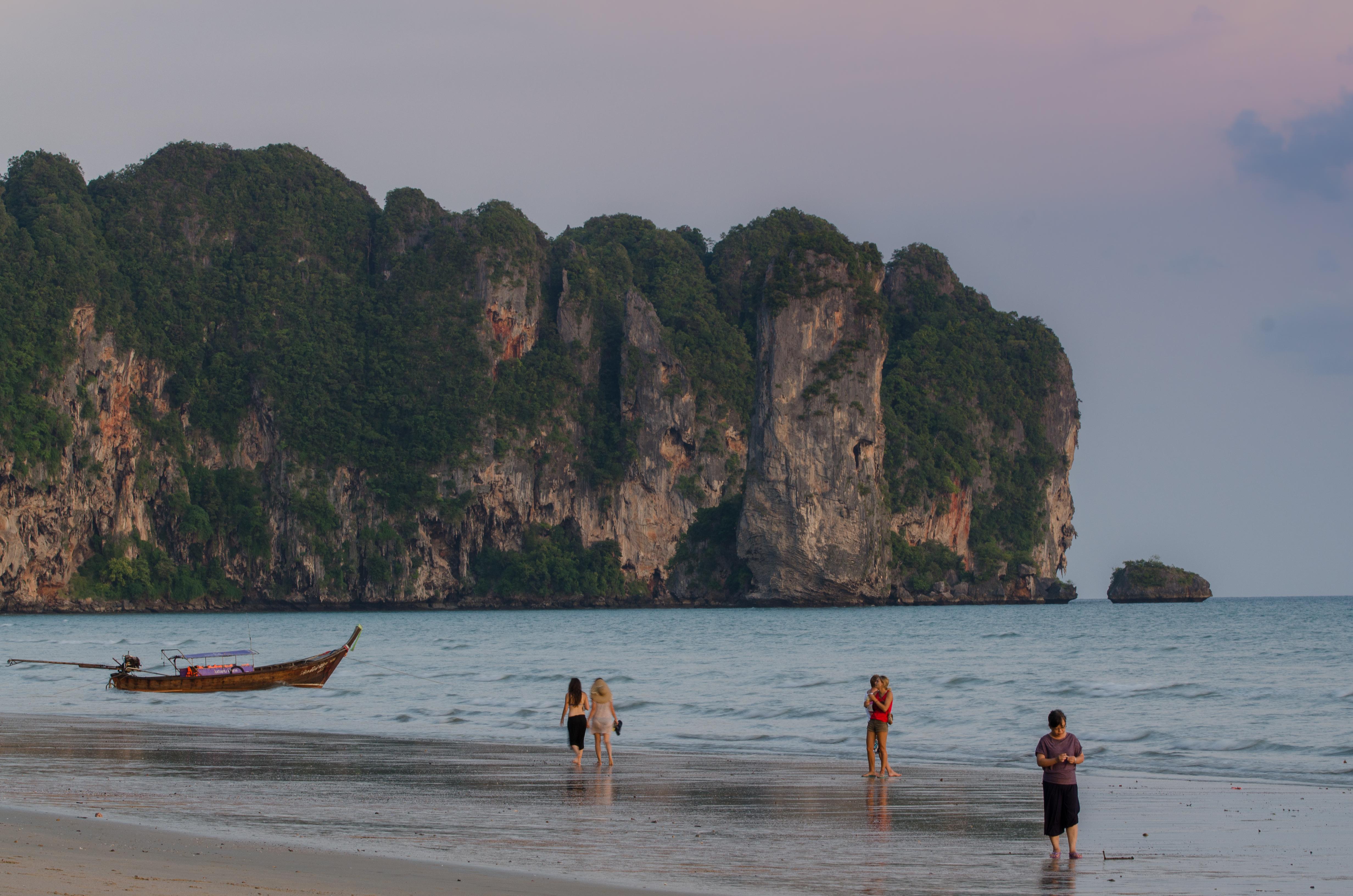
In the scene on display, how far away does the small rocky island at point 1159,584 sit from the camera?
349 feet

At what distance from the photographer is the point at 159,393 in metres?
103

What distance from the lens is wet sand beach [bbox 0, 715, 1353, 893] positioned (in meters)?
8.59

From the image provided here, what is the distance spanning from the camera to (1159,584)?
107 metres

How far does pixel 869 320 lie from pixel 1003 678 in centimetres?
7086

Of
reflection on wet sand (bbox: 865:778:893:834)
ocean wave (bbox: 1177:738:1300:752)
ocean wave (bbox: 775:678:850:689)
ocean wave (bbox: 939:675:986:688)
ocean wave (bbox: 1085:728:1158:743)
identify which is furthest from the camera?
ocean wave (bbox: 775:678:850:689)

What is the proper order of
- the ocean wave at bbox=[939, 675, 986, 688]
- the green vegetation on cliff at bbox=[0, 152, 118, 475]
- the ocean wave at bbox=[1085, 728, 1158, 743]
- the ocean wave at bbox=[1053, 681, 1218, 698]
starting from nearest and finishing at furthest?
the ocean wave at bbox=[1085, 728, 1158, 743] < the ocean wave at bbox=[1053, 681, 1218, 698] < the ocean wave at bbox=[939, 675, 986, 688] < the green vegetation on cliff at bbox=[0, 152, 118, 475]

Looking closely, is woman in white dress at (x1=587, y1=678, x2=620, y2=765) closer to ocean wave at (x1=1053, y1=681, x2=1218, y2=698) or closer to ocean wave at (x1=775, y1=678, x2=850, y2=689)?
ocean wave at (x1=1053, y1=681, x2=1218, y2=698)

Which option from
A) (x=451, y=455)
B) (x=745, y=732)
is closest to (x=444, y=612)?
(x=451, y=455)

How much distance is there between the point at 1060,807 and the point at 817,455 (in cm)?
8598

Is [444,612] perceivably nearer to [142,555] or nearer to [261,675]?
[142,555]

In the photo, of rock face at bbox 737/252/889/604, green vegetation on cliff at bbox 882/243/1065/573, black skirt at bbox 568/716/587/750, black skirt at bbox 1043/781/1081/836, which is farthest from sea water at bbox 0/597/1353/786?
green vegetation on cliff at bbox 882/243/1065/573

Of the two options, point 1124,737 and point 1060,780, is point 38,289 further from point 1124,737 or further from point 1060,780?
point 1060,780

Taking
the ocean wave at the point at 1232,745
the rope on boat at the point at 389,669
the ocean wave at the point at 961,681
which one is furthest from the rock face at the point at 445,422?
the ocean wave at the point at 1232,745

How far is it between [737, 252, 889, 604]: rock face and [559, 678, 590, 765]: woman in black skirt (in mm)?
77380
